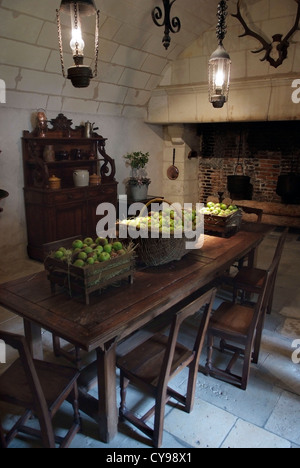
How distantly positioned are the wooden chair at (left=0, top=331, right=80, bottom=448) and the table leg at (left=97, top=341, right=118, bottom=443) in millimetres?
156

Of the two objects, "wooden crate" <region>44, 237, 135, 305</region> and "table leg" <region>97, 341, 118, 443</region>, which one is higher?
"wooden crate" <region>44, 237, 135, 305</region>

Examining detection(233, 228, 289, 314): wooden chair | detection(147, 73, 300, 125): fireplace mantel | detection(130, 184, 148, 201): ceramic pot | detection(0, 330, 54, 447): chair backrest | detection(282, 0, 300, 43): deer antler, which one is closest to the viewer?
detection(0, 330, 54, 447): chair backrest

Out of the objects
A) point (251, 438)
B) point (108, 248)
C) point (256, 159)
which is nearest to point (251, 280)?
point (251, 438)

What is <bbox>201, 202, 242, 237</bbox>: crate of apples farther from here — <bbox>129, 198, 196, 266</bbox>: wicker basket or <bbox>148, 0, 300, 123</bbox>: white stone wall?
<bbox>148, 0, 300, 123</bbox>: white stone wall

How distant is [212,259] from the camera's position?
103 inches

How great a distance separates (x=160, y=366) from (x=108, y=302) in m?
0.46

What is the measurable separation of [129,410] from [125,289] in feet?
2.40

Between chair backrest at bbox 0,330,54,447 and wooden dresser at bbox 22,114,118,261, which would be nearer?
chair backrest at bbox 0,330,54,447

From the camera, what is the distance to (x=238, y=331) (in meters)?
2.33

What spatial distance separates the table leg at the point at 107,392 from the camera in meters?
1.76

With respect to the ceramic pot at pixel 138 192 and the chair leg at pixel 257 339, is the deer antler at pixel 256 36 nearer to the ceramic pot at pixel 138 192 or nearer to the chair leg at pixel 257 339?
the ceramic pot at pixel 138 192

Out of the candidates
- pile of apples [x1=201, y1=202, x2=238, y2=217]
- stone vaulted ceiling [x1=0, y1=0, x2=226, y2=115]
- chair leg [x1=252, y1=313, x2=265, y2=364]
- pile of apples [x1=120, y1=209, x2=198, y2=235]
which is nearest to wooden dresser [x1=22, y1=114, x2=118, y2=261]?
stone vaulted ceiling [x1=0, y1=0, x2=226, y2=115]

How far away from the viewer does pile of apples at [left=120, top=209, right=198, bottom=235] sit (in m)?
2.40
